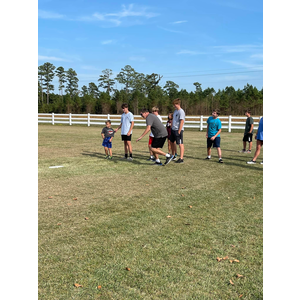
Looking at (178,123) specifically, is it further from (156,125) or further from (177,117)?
(156,125)

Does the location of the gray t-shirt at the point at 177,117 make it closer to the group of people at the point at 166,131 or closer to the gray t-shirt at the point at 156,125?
the group of people at the point at 166,131

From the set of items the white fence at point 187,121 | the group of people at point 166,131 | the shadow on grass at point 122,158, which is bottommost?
the shadow on grass at point 122,158

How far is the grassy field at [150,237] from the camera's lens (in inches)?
124

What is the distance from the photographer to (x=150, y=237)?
442 centimetres

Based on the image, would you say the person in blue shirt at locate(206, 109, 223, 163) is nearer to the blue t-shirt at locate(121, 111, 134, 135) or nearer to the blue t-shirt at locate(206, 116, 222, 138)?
the blue t-shirt at locate(206, 116, 222, 138)

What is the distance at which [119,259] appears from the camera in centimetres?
374

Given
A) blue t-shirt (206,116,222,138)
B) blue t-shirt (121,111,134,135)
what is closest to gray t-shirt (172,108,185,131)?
blue t-shirt (206,116,222,138)

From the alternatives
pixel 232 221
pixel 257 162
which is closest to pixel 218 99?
pixel 257 162

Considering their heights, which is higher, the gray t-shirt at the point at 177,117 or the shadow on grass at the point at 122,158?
the gray t-shirt at the point at 177,117

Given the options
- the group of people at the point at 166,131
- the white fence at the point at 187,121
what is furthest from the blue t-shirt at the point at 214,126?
the white fence at the point at 187,121

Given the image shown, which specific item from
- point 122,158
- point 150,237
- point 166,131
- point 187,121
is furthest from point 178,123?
point 187,121
